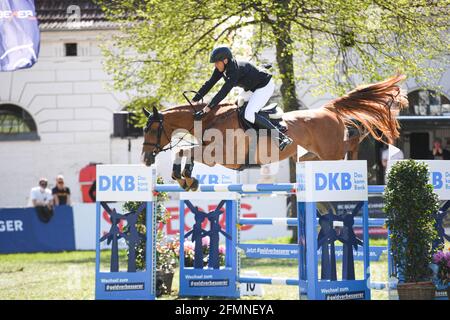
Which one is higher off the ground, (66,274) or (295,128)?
(295,128)

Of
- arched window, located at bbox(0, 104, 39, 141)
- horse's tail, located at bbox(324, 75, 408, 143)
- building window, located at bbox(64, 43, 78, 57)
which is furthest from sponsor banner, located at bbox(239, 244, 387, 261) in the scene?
arched window, located at bbox(0, 104, 39, 141)

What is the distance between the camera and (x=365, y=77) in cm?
1538

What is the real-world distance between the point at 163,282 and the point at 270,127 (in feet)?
7.12

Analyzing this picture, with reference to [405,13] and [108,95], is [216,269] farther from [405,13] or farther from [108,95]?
[108,95]

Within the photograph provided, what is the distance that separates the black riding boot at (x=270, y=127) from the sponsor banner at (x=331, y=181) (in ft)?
5.51

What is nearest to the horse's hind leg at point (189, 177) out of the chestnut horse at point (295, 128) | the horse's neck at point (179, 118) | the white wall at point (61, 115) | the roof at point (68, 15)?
the chestnut horse at point (295, 128)

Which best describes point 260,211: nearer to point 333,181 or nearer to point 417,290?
point 333,181

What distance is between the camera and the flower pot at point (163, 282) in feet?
30.5

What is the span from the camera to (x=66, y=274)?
11766mm

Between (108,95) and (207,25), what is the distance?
8.08m

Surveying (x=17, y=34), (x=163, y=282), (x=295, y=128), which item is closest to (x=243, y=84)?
(x=295, y=128)

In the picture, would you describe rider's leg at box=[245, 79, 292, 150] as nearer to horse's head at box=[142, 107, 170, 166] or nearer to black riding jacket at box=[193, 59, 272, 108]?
black riding jacket at box=[193, 59, 272, 108]

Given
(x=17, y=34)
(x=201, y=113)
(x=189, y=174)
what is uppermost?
(x=17, y=34)

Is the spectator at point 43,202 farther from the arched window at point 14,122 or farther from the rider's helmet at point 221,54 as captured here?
the rider's helmet at point 221,54
